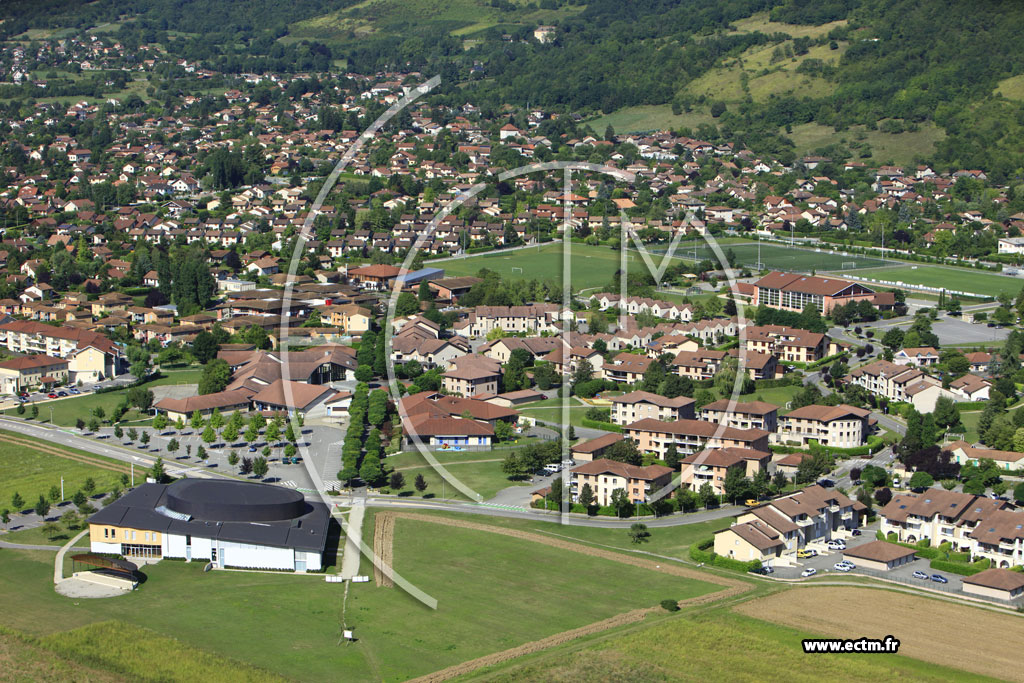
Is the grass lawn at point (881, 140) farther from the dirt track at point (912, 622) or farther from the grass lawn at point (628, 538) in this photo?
the dirt track at point (912, 622)

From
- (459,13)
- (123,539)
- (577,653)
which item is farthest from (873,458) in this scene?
(459,13)

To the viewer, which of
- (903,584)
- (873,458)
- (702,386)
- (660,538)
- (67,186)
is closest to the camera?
(903,584)

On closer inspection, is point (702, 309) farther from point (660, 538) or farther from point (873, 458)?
point (660, 538)

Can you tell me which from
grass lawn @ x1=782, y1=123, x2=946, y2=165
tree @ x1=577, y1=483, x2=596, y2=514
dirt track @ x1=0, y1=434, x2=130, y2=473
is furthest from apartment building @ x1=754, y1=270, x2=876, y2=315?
grass lawn @ x1=782, y1=123, x2=946, y2=165

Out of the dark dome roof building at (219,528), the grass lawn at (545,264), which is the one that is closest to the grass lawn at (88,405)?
the dark dome roof building at (219,528)

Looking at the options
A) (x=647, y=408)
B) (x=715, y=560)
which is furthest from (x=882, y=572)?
(x=647, y=408)

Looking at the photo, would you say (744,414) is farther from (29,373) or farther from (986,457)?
(29,373)
